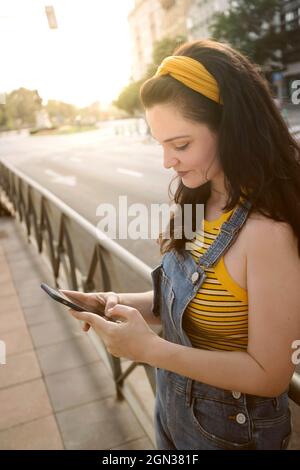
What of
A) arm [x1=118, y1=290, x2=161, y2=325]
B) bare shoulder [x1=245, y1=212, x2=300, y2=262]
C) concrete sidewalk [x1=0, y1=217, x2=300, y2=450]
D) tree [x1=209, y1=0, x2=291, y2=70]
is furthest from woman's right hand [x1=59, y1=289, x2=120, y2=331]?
tree [x1=209, y1=0, x2=291, y2=70]

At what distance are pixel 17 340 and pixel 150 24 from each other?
87.3 m

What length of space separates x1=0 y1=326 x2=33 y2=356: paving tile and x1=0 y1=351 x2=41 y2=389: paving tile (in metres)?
0.10

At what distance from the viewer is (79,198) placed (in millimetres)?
12789

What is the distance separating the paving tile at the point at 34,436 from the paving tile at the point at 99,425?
5cm

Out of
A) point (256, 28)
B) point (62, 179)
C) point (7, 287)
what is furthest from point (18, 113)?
point (7, 287)

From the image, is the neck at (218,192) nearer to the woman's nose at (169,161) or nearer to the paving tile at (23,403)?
the woman's nose at (169,161)

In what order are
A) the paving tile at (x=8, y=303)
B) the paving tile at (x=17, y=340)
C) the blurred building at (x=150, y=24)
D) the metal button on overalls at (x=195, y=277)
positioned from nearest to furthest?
the metal button on overalls at (x=195, y=277), the paving tile at (x=17, y=340), the paving tile at (x=8, y=303), the blurred building at (x=150, y=24)

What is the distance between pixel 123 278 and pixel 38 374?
220cm

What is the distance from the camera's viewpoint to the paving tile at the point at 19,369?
3719 millimetres

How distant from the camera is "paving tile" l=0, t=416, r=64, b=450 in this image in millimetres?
2961

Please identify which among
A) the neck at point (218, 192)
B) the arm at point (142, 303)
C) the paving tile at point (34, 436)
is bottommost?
the paving tile at point (34, 436)

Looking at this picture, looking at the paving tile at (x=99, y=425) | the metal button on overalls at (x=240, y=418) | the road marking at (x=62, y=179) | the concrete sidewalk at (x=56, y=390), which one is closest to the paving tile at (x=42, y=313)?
the concrete sidewalk at (x=56, y=390)

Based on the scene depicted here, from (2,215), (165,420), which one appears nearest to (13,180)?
(2,215)

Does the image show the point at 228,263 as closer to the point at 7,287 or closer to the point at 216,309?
the point at 216,309
